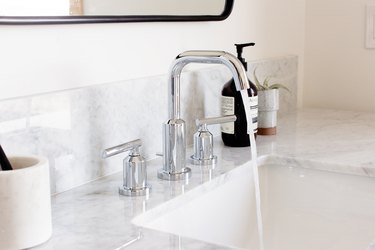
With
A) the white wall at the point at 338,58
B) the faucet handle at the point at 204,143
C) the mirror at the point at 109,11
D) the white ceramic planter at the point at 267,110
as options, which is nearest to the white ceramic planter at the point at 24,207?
the mirror at the point at 109,11

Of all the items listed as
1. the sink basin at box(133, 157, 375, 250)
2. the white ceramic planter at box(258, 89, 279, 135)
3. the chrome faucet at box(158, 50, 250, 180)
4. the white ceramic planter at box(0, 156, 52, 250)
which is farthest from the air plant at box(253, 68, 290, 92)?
the white ceramic planter at box(0, 156, 52, 250)

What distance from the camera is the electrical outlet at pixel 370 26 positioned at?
5.30 feet

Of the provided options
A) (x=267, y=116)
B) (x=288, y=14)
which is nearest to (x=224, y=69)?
(x=267, y=116)

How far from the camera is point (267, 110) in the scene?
1.35 metres

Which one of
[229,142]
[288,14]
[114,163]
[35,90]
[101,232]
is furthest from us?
[288,14]

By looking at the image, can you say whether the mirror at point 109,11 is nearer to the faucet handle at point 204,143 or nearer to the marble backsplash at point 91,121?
the marble backsplash at point 91,121

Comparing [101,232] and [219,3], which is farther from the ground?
[219,3]

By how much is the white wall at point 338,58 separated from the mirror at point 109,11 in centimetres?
45

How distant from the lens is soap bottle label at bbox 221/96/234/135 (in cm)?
125

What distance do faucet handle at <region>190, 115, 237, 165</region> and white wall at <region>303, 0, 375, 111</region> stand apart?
674 millimetres

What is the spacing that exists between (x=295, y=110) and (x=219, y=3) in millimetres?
493

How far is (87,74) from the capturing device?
1.01 m

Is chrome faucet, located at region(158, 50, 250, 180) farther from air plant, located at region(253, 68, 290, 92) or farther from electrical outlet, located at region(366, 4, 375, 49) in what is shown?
electrical outlet, located at region(366, 4, 375, 49)

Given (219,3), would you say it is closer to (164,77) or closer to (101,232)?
(164,77)
